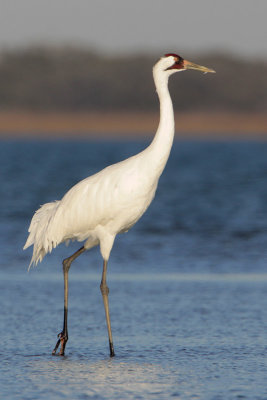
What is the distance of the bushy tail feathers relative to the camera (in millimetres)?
10070

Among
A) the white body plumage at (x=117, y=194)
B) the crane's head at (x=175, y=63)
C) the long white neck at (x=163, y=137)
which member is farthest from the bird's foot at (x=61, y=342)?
the crane's head at (x=175, y=63)

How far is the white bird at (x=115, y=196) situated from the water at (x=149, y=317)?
457 millimetres

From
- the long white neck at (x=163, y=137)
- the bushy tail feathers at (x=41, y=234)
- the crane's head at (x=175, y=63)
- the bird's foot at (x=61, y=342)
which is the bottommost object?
the bird's foot at (x=61, y=342)

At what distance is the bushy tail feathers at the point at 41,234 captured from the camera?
33.0 feet

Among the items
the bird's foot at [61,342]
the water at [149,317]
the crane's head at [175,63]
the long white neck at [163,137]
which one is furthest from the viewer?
the crane's head at [175,63]

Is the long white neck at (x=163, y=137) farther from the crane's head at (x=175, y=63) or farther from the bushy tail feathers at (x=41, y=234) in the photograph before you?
the bushy tail feathers at (x=41, y=234)

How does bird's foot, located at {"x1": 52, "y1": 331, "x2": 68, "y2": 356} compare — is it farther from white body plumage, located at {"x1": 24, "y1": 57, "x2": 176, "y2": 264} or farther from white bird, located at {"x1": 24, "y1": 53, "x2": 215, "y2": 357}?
white body plumage, located at {"x1": 24, "y1": 57, "x2": 176, "y2": 264}

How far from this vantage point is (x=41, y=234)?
10.2 metres

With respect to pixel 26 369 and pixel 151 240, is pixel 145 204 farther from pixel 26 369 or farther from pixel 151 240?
pixel 151 240

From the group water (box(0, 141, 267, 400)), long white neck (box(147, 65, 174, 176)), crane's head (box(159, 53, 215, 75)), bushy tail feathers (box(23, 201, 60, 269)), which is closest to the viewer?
water (box(0, 141, 267, 400))

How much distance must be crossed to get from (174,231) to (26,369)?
1062 centimetres

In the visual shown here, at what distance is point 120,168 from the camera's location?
9.63 meters

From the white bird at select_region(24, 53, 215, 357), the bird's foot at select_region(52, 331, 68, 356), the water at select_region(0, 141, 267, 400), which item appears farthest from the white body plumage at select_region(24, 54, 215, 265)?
the water at select_region(0, 141, 267, 400)

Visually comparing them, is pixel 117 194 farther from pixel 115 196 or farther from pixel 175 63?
pixel 175 63
